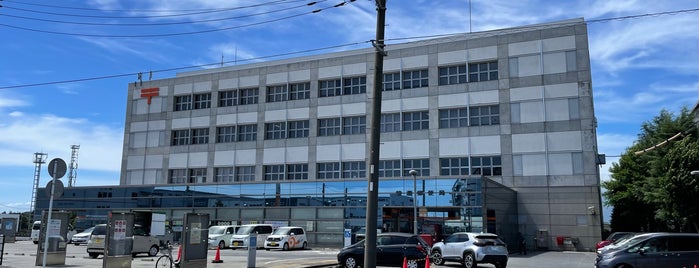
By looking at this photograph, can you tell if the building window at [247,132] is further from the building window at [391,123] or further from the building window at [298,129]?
the building window at [391,123]

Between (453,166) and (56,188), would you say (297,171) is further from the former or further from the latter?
(56,188)

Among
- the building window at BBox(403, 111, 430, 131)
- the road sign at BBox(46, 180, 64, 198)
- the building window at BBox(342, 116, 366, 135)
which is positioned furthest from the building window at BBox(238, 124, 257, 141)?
the road sign at BBox(46, 180, 64, 198)

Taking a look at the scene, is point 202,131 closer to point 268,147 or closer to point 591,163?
point 268,147

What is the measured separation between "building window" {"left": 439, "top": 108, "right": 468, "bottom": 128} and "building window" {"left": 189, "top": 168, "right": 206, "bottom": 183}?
82.7ft

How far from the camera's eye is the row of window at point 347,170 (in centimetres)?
4691

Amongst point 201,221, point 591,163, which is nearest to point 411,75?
point 591,163

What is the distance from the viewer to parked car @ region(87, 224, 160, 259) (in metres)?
27.1

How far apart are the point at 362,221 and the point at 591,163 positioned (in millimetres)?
18500

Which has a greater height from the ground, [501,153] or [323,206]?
[501,153]

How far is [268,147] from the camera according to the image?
5497 centimetres

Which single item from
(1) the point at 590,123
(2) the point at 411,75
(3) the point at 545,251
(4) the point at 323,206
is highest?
(2) the point at 411,75

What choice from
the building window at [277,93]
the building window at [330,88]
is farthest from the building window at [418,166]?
the building window at [277,93]

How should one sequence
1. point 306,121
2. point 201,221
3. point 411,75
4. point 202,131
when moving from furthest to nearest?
point 202,131 < point 306,121 < point 411,75 < point 201,221

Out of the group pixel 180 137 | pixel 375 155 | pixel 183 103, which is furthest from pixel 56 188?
pixel 183 103
